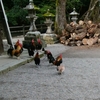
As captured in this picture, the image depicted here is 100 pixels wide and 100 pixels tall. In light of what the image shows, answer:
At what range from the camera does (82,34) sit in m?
12.3

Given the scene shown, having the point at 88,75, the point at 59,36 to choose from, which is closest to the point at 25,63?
the point at 88,75

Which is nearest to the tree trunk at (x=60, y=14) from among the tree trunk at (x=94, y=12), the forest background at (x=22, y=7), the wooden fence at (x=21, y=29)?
the tree trunk at (x=94, y=12)

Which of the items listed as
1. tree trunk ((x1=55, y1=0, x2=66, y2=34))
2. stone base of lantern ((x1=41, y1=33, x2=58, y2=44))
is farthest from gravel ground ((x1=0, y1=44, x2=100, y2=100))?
tree trunk ((x1=55, y1=0, x2=66, y2=34))

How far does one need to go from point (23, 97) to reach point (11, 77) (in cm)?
163

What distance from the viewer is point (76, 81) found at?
542 cm

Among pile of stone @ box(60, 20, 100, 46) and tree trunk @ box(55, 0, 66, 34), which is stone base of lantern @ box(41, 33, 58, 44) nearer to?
pile of stone @ box(60, 20, 100, 46)

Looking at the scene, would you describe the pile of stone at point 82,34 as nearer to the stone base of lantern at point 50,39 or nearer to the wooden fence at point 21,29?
the stone base of lantern at point 50,39

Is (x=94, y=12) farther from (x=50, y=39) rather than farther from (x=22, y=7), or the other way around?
(x=22, y=7)

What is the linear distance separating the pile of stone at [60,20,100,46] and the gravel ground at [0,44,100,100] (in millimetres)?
4846

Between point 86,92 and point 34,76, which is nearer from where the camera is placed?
point 86,92

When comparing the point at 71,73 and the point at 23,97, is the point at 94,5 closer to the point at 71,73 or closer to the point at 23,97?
the point at 71,73

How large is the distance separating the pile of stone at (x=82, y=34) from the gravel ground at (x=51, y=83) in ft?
15.9

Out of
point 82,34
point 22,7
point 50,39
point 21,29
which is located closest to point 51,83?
point 82,34

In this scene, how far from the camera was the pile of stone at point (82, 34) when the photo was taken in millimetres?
12195
